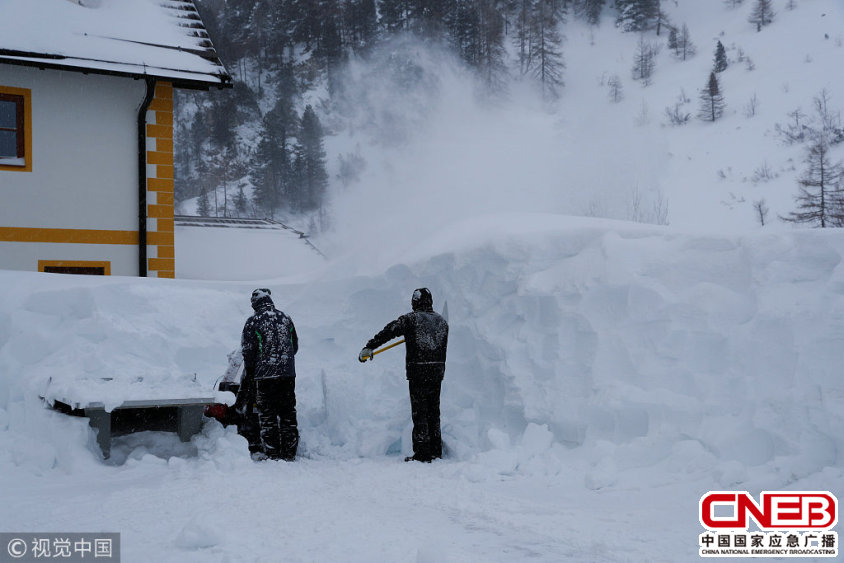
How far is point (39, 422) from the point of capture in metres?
5.80

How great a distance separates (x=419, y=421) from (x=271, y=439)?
1400 millimetres

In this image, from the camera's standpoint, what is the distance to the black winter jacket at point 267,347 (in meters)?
6.47

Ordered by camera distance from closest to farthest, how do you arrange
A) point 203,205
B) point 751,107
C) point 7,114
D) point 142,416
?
point 142,416 < point 7,114 < point 751,107 < point 203,205

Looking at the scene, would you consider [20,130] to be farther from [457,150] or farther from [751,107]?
[751,107]

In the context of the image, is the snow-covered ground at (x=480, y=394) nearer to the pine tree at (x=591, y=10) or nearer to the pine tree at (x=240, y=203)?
the pine tree at (x=240, y=203)

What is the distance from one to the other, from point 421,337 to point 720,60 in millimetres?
36900

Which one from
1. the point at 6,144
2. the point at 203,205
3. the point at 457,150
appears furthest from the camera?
the point at 203,205

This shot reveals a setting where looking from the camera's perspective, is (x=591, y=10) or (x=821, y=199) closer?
(x=821, y=199)

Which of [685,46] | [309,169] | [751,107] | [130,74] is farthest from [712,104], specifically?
[130,74]

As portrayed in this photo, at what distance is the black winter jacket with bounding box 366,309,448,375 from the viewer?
6.61 meters

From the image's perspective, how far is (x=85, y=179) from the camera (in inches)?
389

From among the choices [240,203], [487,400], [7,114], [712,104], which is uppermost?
[712,104]

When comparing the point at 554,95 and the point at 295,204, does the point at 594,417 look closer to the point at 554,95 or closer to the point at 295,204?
the point at 295,204

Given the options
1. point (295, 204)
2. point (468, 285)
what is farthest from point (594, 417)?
point (295, 204)
